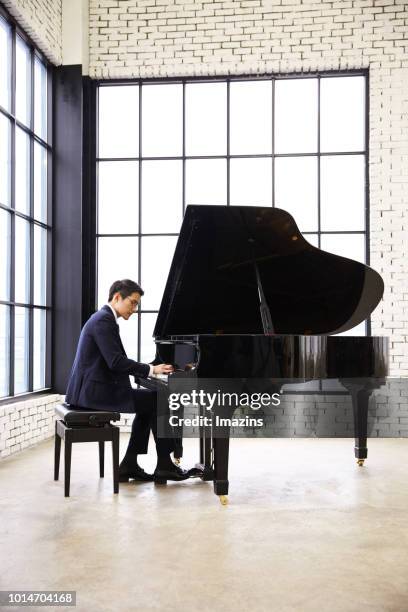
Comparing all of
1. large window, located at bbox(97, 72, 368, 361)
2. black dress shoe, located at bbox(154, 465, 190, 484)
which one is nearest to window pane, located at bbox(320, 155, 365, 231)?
large window, located at bbox(97, 72, 368, 361)

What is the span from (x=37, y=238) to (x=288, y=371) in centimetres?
346

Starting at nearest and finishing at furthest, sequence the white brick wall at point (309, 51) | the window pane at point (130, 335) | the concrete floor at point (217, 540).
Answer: the concrete floor at point (217, 540) < the white brick wall at point (309, 51) < the window pane at point (130, 335)

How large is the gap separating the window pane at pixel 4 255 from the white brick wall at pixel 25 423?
94 cm

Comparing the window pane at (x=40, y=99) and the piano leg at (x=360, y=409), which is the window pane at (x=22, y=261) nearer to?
the window pane at (x=40, y=99)

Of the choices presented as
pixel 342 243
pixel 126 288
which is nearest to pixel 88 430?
pixel 126 288

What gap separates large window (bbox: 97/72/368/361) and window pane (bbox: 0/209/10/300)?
1523 millimetres

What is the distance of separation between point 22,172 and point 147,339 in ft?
6.87

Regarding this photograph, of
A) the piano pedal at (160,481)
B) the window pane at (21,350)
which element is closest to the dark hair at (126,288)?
the piano pedal at (160,481)

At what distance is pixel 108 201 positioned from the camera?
22.6 feet

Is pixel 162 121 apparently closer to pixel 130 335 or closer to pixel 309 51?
pixel 309 51

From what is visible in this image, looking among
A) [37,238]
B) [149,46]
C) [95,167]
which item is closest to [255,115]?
[149,46]

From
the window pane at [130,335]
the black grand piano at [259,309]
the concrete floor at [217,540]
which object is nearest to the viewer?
the concrete floor at [217,540]

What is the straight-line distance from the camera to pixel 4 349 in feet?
17.5

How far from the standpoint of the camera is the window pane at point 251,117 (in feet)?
22.1
